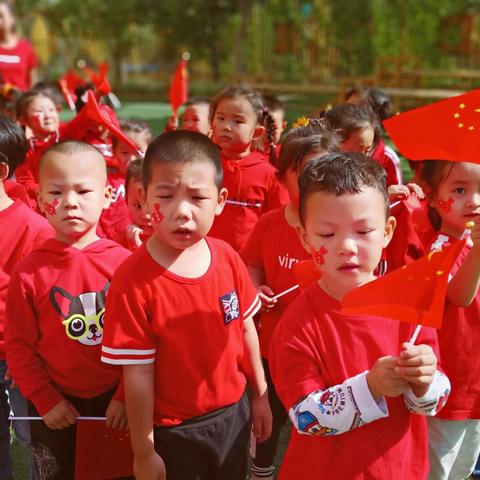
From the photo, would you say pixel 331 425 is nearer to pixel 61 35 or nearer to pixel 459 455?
pixel 459 455

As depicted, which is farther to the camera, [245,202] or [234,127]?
[234,127]

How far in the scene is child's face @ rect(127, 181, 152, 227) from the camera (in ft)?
9.34

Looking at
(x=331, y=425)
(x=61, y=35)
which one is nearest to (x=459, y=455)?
(x=331, y=425)

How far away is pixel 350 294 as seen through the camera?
1330mm

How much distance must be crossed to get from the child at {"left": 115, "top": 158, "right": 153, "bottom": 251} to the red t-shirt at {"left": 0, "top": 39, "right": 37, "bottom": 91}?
12.3ft

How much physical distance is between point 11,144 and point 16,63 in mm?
3996

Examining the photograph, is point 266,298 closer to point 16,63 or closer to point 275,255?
point 275,255

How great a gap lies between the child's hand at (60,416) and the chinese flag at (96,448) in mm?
43

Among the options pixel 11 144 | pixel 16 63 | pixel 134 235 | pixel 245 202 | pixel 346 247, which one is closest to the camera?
pixel 346 247

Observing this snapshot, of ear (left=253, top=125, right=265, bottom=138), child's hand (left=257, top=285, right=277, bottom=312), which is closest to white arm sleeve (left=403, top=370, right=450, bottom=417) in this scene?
child's hand (left=257, top=285, right=277, bottom=312)

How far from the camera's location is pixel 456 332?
1.93 meters

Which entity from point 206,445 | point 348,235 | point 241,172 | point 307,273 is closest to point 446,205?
point 307,273

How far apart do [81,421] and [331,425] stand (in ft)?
2.75

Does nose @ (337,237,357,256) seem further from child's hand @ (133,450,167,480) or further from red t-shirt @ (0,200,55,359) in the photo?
red t-shirt @ (0,200,55,359)
